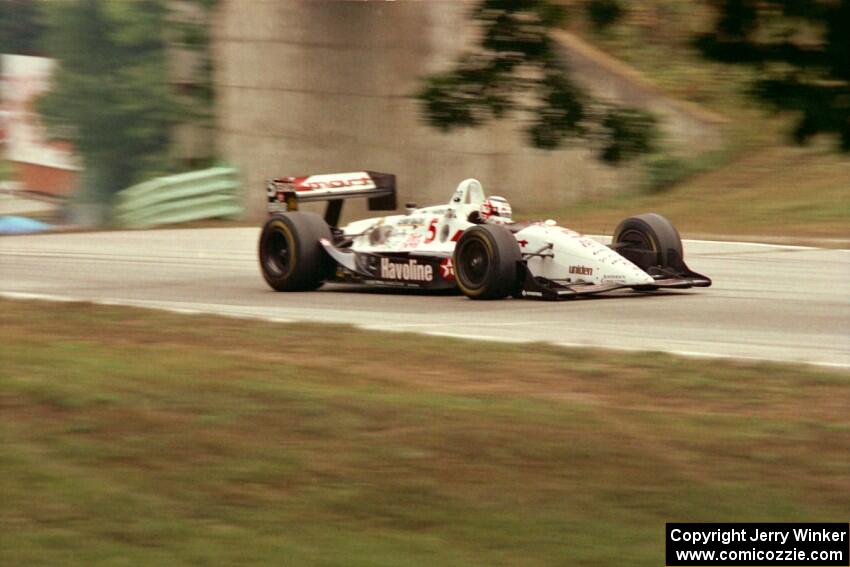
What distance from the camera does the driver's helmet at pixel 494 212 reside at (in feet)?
43.8

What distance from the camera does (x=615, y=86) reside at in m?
27.9

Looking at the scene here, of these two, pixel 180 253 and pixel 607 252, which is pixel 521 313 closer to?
pixel 607 252

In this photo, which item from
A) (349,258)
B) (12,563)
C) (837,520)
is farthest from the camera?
(349,258)

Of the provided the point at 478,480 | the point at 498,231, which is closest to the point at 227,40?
the point at 498,231

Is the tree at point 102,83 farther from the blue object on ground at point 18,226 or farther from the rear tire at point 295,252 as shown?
the rear tire at point 295,252

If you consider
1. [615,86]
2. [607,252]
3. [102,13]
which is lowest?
[607,252]

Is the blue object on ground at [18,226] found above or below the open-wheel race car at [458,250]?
above

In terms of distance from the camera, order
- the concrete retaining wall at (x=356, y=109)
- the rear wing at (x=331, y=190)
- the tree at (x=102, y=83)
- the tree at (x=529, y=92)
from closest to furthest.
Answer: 1. the tree at (x=529, y=92)
2. the rear wing at (x=331, y=190)
3. the concrete retaining wall at (x=356, y=109)
4. the tree at (x=102, y=83)

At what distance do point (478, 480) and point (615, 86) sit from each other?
22.4 m

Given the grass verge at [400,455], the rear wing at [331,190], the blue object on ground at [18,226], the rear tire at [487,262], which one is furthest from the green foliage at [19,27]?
the grass verge at [400,455]

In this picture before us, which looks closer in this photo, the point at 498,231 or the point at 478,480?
→ the point at 478,480

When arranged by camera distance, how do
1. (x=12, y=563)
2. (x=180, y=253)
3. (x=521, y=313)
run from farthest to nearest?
(x=180, y=253), (x=521, y=313), (x=12, y=563)

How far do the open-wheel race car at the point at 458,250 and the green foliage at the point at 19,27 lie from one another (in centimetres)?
1648

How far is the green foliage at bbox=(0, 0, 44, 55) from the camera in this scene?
3045 centimetres
